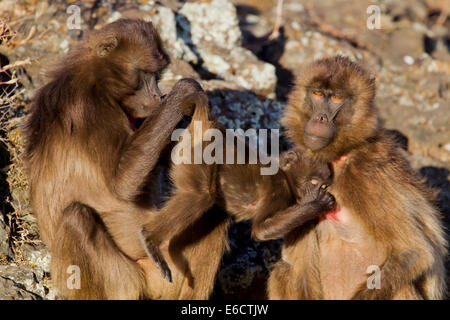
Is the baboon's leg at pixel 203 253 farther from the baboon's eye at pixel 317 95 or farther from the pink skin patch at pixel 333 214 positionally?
the baboon's eye at pixel 317 95

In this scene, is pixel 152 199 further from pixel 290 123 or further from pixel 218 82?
pixel 218 82

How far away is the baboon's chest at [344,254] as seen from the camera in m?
4.39

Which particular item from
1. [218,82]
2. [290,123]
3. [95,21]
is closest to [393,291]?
[290,123]

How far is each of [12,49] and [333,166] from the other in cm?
324

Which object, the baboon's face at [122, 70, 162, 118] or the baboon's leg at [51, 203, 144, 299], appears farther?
the baboon's face at [122, 70, 162, 118]

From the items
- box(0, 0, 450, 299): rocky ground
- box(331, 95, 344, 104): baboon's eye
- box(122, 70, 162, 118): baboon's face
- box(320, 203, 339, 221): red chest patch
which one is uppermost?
box(331, 95, 344, 104): baboon's eye

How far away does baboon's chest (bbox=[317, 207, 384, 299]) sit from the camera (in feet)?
14.4

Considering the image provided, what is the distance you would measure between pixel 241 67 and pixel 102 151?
2.79 metres

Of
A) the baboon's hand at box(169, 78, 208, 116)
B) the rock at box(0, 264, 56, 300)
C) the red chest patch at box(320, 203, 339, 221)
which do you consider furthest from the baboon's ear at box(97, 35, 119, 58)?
the red chest patch at box(320, 203, 339, 221)

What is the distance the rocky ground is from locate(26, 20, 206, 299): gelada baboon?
480 millimetres

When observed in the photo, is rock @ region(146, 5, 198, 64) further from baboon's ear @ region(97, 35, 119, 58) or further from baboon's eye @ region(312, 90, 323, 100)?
baboon's eye @ region(312, 90, 323, 100)

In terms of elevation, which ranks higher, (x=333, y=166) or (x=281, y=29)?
(x=333, y=166)

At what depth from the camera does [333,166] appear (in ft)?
14.7

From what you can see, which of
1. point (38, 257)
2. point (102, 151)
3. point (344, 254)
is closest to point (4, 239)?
point (38, 257)
